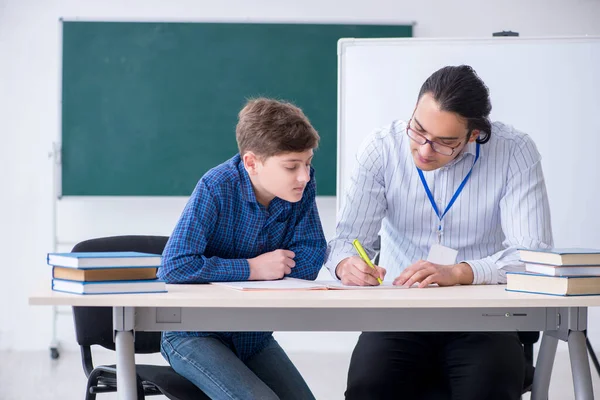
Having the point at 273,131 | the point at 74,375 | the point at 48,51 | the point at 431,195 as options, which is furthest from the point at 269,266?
the point at 48,51

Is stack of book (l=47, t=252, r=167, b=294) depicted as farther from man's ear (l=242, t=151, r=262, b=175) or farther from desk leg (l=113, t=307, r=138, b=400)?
man's ear (l=242, t=151, r=262, b=175)

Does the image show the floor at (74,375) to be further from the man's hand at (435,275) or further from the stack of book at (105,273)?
the stack of book at (105,273)

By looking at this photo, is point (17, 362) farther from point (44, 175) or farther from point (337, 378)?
point (337, 378)

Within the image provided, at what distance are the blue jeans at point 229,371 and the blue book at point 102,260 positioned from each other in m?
0.24

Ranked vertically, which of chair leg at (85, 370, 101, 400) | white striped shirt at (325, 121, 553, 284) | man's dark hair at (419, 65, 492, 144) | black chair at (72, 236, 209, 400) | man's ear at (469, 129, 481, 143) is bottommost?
chair leg at (85, 370, 101, 400)

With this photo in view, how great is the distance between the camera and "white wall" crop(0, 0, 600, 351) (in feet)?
14.4

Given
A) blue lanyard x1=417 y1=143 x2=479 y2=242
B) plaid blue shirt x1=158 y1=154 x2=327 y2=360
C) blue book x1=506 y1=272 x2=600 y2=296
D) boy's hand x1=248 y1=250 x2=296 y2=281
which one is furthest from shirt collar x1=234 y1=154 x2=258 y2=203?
blue book x1=506 y1=272 x2=600 y2=296

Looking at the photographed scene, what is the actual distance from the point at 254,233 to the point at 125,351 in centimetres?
48

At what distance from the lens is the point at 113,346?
2.10 m

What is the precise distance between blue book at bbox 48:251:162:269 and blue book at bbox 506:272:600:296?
2.65ft

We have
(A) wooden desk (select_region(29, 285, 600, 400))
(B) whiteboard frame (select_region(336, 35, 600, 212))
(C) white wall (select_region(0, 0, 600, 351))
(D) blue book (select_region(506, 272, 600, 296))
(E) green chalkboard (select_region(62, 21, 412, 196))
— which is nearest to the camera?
(A) wooden desk (select_region(29, 285, 600, 400))

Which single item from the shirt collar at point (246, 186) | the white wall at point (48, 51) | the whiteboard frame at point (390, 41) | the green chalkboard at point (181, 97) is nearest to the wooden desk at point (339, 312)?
the shirt collar at point (246, 186)

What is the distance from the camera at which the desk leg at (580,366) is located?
167cm

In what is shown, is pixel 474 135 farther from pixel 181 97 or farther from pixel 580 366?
pixel 181 97
